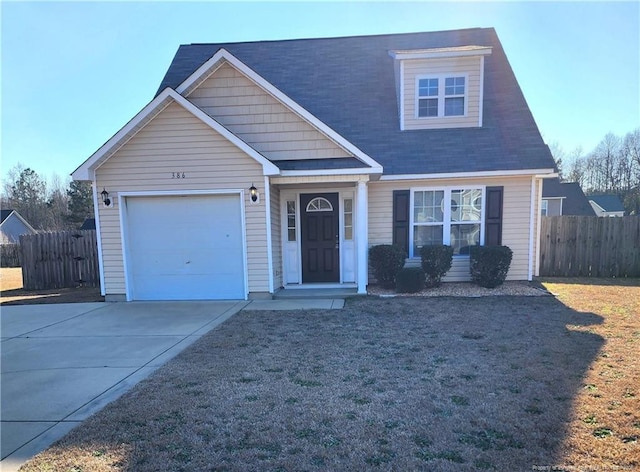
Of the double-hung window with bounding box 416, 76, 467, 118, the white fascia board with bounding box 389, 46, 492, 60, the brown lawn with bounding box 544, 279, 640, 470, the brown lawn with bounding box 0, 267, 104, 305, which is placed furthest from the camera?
the double-hung window with bounding box 416, 76, 467, 118

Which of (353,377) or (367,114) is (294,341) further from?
(367,114)

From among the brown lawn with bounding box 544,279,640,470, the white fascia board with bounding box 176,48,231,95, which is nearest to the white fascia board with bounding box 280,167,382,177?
the white fascia board with bounding box 176,48,231,95

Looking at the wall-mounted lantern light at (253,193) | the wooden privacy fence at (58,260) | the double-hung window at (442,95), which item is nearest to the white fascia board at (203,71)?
the wall-mounted lantern light at (253,193)

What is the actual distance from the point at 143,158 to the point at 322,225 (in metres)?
4.56

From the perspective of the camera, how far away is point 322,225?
950cm

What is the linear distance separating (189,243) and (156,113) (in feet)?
9.70

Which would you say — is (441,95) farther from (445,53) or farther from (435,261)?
(435,261)

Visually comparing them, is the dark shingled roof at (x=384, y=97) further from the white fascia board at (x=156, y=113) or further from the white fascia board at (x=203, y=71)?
the white fascia board at (x=156, y=113)

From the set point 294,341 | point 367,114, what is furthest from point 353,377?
point 367,114

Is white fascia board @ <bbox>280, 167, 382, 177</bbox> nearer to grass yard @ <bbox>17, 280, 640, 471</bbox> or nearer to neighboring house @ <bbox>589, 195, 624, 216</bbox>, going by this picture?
grass yard @ <bbox>17, 280, 640, 471</bbox>

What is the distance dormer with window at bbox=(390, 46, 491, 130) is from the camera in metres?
9.77

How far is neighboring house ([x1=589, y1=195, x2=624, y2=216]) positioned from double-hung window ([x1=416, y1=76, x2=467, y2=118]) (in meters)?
31.6

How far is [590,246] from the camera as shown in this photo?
36.0ft

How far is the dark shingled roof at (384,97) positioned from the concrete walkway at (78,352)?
4.83 m
